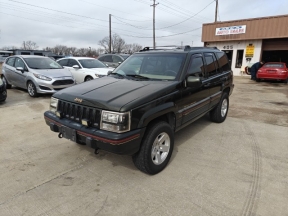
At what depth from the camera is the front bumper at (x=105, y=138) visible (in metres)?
2.62

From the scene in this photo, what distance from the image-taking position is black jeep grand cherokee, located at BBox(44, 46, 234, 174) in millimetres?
2691

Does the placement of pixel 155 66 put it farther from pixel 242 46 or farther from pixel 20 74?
pixel 242 46

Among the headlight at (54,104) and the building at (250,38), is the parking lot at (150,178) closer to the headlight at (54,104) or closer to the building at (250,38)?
the headlight at (54,104)

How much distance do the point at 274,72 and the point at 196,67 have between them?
13052 millimetres

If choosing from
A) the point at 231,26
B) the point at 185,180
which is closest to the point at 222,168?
the point at 185,180

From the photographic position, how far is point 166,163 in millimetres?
3363

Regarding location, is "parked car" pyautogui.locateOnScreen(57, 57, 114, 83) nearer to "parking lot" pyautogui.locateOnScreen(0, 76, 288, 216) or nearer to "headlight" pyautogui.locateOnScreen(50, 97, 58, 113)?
"parking lot" pyautogui.locateOnScreen(0, 76, 288, 216)

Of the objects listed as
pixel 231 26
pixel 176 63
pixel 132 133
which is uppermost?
pixel 231 26

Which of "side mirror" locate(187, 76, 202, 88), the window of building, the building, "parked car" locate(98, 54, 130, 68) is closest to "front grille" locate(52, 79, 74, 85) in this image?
"parked car" locate(98, 54, 130, 68)

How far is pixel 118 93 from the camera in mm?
3027

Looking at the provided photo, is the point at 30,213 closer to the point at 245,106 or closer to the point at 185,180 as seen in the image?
the point at 185,180

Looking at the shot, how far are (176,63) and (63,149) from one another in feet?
8.37

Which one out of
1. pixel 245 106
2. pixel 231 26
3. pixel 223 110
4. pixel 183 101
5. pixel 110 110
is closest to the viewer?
pixel 110 110

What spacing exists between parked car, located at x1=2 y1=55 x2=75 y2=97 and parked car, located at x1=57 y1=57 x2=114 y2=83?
0.97 m
